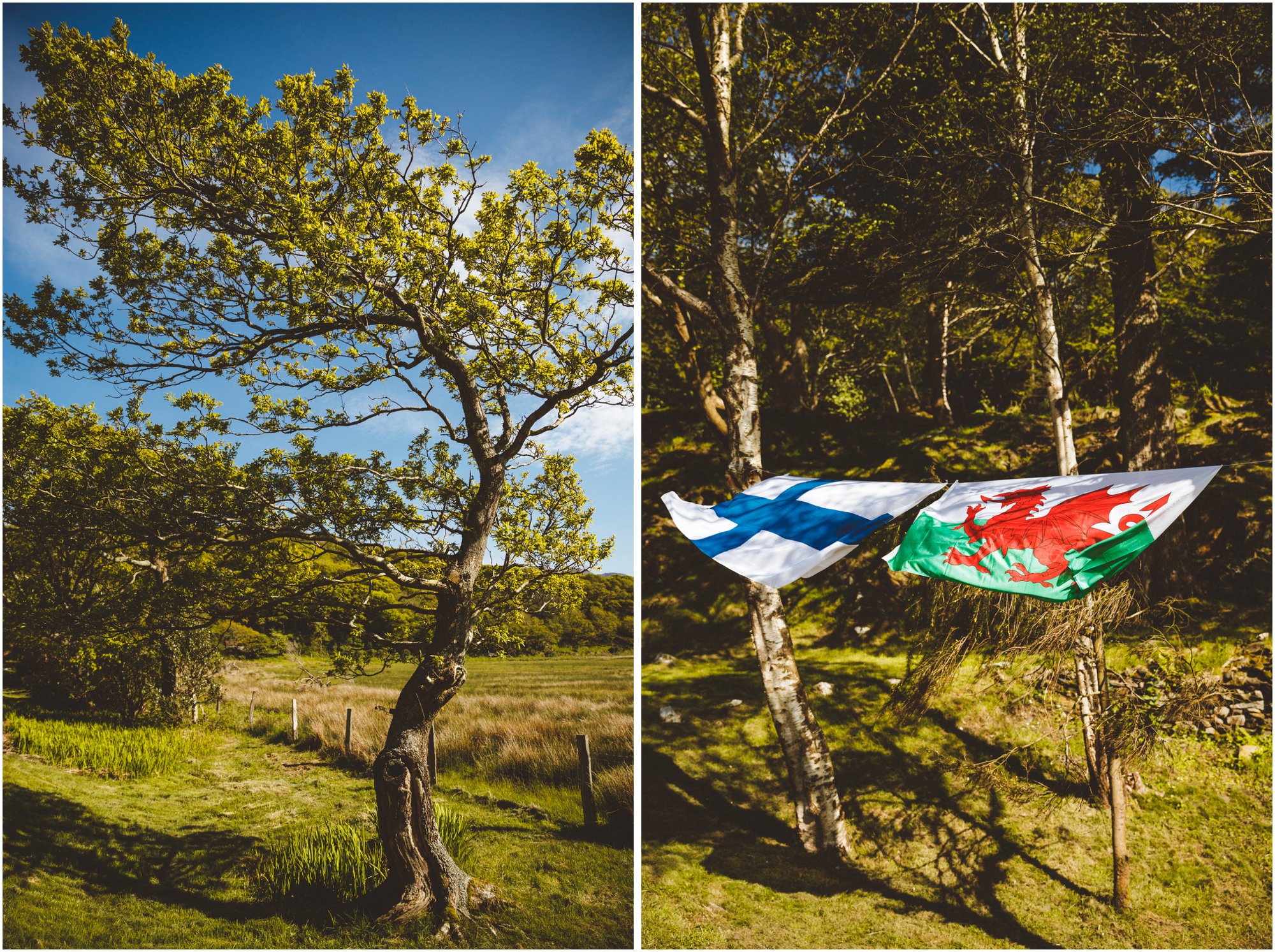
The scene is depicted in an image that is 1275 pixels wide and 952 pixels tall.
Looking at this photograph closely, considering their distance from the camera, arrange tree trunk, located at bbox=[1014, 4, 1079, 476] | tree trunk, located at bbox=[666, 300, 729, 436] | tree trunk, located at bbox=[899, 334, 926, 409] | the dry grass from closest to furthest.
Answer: the dry grass < tree trunk, located at bbox=[1014, 4, 1079, 476] < tree trunk, located at bbox=[666, 300, 729, 436] < tree trunk, located at bbox=[899, 334, 926, 409]

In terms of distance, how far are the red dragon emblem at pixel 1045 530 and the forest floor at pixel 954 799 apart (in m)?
1.19

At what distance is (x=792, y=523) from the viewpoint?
10.8 feet

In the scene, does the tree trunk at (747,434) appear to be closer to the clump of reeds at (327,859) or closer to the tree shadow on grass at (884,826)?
the tree shadow on grass at (884,826)

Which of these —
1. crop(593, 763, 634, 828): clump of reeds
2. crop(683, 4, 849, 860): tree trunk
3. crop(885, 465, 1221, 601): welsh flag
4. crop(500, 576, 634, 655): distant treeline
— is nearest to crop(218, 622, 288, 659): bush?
crop(500, 576, 634, 655): distant treeline

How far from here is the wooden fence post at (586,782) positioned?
13.5 ft

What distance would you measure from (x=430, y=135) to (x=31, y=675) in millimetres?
4251

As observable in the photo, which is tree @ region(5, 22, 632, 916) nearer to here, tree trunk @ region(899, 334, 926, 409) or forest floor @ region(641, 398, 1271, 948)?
forest floor @ region(641, 398, 1271, 948)

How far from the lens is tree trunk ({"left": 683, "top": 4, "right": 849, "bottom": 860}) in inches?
182

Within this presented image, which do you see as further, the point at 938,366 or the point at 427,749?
the point at 938,366

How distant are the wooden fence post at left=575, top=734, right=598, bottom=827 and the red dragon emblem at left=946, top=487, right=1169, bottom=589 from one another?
8.79 feet

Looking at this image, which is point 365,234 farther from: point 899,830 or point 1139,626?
point 1139,626

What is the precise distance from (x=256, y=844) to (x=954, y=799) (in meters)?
5.17

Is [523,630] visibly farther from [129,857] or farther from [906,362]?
[906,362]

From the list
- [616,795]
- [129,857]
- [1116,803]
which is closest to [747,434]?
[616,795]
